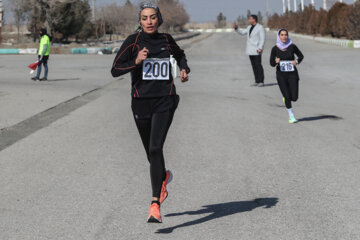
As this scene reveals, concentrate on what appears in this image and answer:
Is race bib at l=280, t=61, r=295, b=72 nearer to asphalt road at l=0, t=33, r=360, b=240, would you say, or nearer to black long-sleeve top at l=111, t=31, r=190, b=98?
asphalt road at l=0, t=33, r=360, b=240

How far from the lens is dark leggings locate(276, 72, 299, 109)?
10773 mm

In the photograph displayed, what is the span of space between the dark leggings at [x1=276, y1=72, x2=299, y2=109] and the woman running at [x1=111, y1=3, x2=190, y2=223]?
5.97 m

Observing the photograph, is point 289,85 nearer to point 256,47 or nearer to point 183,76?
point 183,76

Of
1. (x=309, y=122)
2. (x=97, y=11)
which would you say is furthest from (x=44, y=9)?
(x=309, y=122)

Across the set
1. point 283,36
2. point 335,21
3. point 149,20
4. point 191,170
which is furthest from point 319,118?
point 335,21

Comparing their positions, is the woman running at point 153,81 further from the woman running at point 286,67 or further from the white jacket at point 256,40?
the white jacket at point 256,40

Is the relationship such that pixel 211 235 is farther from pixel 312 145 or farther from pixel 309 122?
pixel 309 122

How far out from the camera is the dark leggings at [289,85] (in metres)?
10.8

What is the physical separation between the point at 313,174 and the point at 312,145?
1.81 meters

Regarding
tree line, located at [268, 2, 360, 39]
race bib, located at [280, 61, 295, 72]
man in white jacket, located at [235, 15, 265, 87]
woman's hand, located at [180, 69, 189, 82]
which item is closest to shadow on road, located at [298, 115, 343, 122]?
race bib, located at [280, 61, 295, 72]

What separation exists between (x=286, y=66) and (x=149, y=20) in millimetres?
6185

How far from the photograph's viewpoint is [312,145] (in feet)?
27.9

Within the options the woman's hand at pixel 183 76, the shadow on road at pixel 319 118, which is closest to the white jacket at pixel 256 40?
the shadow on road at pixel 319 118

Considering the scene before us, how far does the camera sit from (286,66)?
35.4ft
